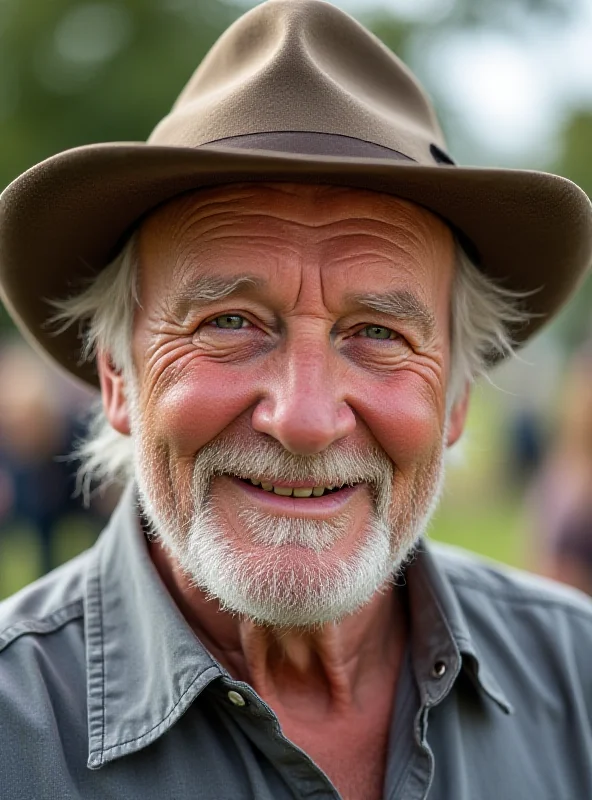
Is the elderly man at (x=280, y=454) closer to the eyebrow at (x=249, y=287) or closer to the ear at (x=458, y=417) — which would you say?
the eyebrow at (x=249, y=287)

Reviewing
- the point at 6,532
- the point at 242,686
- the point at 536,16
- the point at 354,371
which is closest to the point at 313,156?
the point at 354,371

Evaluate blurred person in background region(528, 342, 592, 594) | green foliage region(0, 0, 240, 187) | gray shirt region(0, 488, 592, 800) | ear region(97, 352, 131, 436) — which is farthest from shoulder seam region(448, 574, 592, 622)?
green foliage region(0, 0, 240, 187)

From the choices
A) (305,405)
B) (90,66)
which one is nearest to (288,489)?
(305,405)

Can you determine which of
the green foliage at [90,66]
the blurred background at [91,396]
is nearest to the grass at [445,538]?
the blurred background at [91,396]

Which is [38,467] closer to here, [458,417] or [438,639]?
[458,417]

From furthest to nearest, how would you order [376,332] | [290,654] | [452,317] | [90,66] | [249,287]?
1. [90,66]
2. [452,317]
3. [290,654]
4. [376,332]
5. [249,287]

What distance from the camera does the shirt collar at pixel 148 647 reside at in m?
2.13

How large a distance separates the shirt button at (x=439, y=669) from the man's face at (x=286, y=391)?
0.92 feet

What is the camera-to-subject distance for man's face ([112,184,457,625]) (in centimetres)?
225

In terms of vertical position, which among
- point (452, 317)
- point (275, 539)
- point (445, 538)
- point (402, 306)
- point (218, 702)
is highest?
point (402, 306)

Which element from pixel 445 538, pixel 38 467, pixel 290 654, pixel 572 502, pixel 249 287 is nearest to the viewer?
pixel 249 287

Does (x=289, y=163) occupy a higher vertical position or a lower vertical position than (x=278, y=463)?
higher

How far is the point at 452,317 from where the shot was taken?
267 centimetres

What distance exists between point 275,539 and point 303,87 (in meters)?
1.11
